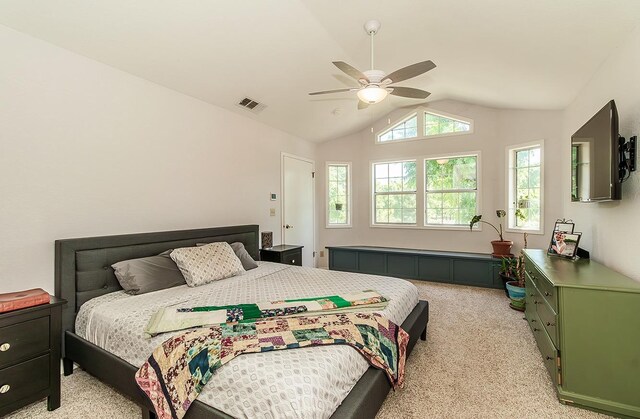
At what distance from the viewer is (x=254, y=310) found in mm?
1984

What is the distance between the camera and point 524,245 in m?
4.38

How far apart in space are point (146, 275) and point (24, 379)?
916 millimetres

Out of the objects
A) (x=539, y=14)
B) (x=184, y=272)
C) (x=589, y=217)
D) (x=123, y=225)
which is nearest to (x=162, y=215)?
(x=123, y=225)

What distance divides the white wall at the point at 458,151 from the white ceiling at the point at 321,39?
0.54 m

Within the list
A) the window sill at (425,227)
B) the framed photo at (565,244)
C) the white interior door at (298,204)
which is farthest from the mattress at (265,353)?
the window sill at (425,227)

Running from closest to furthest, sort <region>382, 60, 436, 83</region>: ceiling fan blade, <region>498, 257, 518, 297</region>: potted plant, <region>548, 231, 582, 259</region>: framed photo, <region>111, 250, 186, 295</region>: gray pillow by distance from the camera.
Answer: <region>382, 60, 436, 83</region>: ceiling fan blade
<region>111, 250, 186, 295</region>: gray pillow
<region>548, 231, 582, 259</region>: framed photo
<region>498, 257, 518, 297</region>: potted plant

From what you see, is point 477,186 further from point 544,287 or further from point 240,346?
point 240,346

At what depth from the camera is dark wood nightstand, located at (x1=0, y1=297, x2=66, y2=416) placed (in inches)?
66.9

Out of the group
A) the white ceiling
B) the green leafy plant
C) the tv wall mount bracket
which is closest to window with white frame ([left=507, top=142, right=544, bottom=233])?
the green leafy plant

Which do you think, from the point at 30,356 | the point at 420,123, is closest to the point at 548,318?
the point at 30,356

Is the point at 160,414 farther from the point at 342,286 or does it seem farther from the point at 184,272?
the point at 342,286

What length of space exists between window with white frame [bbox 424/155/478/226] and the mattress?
2.92m

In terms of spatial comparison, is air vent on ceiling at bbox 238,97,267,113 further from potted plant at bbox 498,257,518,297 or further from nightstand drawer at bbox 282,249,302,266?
potted plant at bbox 498,257,518,297

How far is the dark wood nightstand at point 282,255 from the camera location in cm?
412
